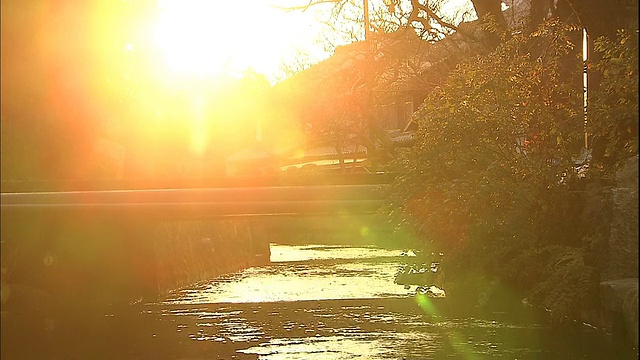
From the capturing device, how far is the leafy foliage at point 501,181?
1294cm

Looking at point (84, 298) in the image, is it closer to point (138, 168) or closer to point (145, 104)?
point (138, 168)

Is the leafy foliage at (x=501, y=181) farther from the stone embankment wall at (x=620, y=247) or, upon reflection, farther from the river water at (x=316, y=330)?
the stone embankment wall at (x=620, y=247)

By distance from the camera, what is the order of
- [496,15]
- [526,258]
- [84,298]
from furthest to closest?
1. [496,15]
2. [84,298]
3. [526,258]

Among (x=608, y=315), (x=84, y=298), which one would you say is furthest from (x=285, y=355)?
(x=84, y=298)

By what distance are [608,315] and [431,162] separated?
3.30m

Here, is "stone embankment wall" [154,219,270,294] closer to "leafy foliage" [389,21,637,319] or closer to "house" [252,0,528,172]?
"house" [252,0,528,172]

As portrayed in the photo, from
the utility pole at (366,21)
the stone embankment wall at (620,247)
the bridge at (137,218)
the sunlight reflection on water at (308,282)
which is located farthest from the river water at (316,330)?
the utility pole at (366,21)

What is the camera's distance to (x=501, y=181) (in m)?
13.1

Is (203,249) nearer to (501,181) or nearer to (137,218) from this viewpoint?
(137,218)

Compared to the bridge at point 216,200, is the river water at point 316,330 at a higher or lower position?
lower

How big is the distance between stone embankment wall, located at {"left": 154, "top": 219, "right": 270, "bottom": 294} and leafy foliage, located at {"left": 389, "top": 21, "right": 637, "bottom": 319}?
22.0 ft

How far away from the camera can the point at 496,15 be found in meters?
20.2

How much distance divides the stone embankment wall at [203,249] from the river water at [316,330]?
6.70 feet

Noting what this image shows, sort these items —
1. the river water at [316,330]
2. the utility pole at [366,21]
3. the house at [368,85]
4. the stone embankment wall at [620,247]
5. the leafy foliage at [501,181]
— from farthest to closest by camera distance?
the utility pole at [366,21], the house at [368,85], the leafy foliage at [501,181], the river water at [316,330], the stone embankment wall at [620,247]
